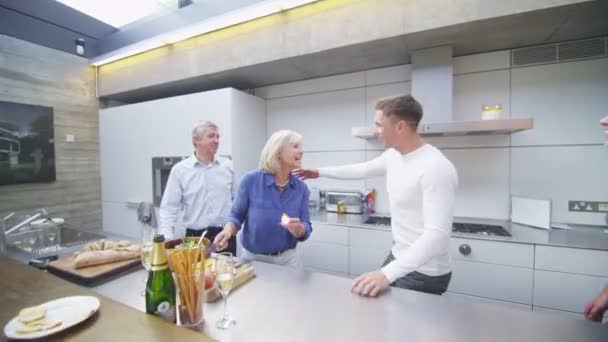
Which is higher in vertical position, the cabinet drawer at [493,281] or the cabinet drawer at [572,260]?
the cabinet drawer at [572,260]

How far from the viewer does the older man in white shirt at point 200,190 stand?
6.50 feet

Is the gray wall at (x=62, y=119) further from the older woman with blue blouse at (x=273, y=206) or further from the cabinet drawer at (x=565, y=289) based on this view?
the cabinet drawer at (x=565, y=289)

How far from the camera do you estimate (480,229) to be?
83.4 inches

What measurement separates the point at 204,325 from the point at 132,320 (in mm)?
192

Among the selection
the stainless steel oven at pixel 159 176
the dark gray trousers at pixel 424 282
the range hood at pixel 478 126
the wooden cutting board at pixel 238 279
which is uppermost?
the range hood at pixel 478 126

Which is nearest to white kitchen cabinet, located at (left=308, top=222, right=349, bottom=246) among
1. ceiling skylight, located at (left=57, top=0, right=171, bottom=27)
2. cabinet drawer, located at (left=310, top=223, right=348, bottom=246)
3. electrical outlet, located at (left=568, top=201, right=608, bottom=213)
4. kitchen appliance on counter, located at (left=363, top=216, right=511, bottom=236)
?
cabinet drawer, located at (left=310, top=223, right=348, bottom=246)

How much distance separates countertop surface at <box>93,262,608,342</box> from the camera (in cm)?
74

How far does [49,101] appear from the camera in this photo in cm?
316

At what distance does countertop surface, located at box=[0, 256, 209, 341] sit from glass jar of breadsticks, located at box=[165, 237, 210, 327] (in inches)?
2.6

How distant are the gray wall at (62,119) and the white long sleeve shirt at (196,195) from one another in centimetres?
214

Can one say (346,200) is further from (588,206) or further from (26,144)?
(26,144)

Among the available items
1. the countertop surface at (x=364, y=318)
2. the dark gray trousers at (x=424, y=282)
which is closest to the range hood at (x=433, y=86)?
the dark gray trousers at (x=424, y=282)

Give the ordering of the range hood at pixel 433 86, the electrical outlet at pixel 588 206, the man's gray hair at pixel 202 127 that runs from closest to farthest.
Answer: the man's gray hair at pixel 202 127 → the electrical outlet at pixel 588 206 → the range hood at pixel 433 86

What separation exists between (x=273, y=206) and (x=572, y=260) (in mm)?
1915
